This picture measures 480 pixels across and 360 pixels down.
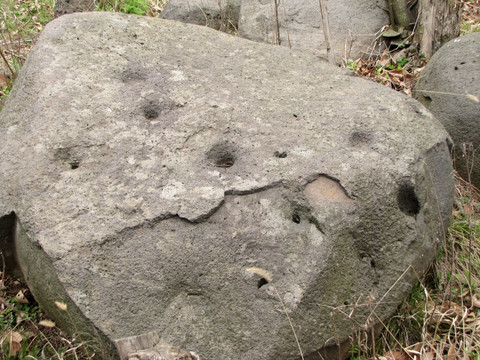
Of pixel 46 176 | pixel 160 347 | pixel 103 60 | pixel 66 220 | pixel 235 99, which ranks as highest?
pixel 103 60

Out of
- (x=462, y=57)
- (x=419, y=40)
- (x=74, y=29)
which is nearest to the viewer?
(x=74, y=29)

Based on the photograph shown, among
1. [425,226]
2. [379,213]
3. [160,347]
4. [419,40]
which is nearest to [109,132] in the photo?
[160,347]

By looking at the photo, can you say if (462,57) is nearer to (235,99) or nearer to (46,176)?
(235,99)

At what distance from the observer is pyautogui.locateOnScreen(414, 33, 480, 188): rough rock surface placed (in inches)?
121

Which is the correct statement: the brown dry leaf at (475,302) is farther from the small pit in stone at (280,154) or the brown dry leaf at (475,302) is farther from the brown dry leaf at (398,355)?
the small pit in stone at (280,154)

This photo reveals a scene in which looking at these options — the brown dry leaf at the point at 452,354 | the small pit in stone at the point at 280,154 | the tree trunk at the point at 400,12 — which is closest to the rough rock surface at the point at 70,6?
the tree trunk at the point at 400,12

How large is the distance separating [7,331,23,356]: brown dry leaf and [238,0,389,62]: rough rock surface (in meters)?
2.98

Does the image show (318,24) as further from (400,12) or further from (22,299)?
(22,299)

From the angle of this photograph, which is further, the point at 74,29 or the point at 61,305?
the point at 74,29

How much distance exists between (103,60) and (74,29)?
270 mm

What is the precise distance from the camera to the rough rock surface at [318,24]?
429 cm

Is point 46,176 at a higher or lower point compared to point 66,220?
higher

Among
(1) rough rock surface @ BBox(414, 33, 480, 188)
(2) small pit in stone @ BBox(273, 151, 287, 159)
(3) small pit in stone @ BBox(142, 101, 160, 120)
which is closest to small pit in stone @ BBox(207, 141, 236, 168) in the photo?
(2) small pit in stone @ BBox(273, 151, 287, 159)

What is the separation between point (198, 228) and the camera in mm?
1974
